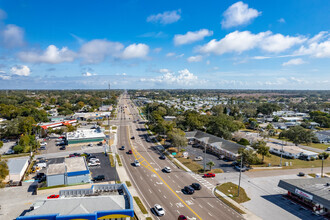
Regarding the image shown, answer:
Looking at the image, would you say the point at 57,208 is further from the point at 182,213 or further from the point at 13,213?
the point at 182,213

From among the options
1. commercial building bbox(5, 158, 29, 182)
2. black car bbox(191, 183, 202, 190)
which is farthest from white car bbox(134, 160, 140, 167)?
commercial building bbox(5, 158, 29, 182)

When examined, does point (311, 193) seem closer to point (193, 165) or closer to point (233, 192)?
point (233, 192)

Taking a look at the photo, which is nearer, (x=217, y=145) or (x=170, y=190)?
(x=170, y=190)

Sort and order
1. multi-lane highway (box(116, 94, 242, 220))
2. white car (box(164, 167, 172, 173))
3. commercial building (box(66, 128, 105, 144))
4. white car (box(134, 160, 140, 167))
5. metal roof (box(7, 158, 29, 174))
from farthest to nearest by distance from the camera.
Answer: commercial building (box(66, 128, 105, 144)) < white car (box(134, 160, 140, 167)) < white car (box(164, 167, 172, 173)) < metal roof (box(7, 158, 29, 174)) < multi-lane highway (box(116, 94, 242, 220))

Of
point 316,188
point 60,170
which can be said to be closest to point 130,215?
point 60,170

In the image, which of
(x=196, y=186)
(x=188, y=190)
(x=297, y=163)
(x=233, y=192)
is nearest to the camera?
(x=188, y=190)

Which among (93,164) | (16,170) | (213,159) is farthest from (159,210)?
(16,170)

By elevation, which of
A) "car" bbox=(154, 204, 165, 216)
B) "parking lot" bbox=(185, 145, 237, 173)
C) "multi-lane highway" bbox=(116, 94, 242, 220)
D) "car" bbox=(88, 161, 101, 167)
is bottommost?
"parking lot" bbox=(185, 145, 237, 173)

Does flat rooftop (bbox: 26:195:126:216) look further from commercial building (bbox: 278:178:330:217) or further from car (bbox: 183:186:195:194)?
commercial building (bbox: 278:178:330:217)
